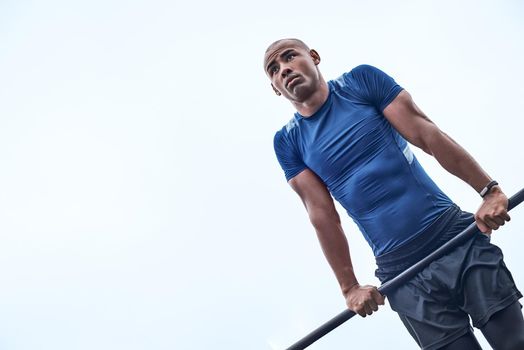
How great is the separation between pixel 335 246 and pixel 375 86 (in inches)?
19.5

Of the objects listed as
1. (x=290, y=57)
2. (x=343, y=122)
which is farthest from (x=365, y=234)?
(x=290, y=57)

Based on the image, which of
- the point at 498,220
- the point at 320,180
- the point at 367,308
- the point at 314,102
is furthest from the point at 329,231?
the point at 498,220

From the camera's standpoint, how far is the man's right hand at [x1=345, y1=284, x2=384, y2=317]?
60.1 inches

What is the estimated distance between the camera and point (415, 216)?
151 centimetres

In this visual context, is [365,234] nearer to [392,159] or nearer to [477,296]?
[392,159]

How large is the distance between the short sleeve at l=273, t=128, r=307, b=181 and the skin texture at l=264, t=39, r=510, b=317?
0.07 ft

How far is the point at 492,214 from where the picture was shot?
1.36 metres

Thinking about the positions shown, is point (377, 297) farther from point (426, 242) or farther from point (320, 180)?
point (320, 180)

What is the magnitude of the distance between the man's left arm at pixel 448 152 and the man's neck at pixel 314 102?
8.1 inches

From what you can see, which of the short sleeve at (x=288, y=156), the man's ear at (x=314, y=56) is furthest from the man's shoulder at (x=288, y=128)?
the man's ear at (x=314, y=56)

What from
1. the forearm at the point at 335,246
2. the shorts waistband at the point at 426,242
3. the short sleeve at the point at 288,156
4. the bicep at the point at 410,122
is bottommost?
the shorts waistband at the point at 426,242

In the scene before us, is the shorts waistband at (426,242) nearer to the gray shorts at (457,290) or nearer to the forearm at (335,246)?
the gray shorts at (457,290)

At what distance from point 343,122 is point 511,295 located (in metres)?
0.65

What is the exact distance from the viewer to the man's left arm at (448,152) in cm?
138
